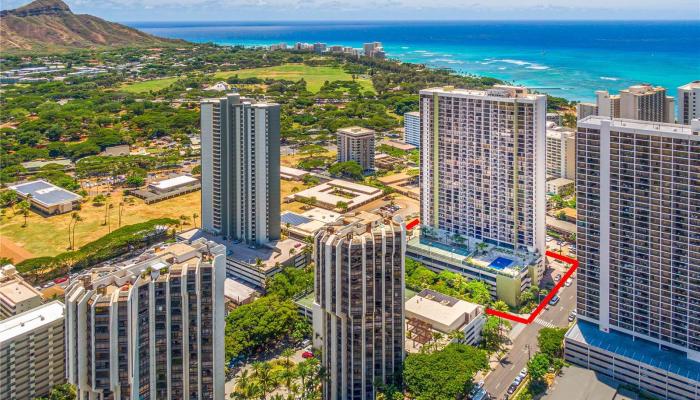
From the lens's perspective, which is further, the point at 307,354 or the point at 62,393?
the point at 307,354

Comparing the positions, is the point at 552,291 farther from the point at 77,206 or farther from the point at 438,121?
the point at 77,206

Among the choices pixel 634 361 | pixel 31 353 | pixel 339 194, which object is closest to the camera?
pixel 31 353

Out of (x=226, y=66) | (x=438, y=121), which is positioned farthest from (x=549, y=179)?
(x=226, y=66)

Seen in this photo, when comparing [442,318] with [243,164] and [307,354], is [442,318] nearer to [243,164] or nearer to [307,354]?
[307,354]

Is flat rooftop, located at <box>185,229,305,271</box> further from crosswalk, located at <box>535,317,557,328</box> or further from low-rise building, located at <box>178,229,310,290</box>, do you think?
crosswalk, located at <box>535,317,557,328</box>

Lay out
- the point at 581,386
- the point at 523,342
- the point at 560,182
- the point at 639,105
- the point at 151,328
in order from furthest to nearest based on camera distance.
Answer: the point at 560,182, the point at 639,105, the point at 523,342, the point at 581,386, the point at 151,328

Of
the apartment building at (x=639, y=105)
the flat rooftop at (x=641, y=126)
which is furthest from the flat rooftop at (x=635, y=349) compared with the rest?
the apartment building at (x=639, y=105)

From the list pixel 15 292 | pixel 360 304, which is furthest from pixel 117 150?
pixel 360 304

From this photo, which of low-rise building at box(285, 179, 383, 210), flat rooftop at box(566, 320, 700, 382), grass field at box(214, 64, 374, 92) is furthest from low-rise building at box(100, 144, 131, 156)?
flat rooftop at box(566, 320, 700, 382)
